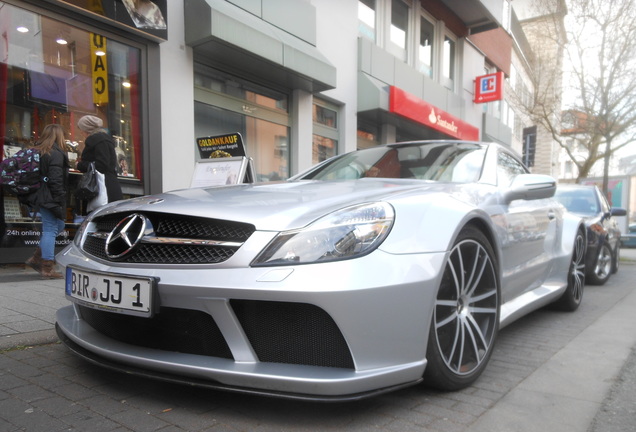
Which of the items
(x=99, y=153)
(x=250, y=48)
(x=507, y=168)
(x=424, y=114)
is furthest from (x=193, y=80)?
(x=424, y=114)

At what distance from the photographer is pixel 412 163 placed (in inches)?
125

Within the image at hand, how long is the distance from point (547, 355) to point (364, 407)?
1.54m

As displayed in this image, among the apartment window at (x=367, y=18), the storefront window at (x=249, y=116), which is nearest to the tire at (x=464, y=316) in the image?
the storefront window at (x=249, y=116)

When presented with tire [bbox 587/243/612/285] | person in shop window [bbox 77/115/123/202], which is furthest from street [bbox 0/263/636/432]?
tire [bbox 587/243/612/285]

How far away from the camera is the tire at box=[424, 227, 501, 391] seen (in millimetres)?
2010

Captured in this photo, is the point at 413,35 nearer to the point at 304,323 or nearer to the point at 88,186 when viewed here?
the point at 88,186

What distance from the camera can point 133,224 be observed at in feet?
6.64

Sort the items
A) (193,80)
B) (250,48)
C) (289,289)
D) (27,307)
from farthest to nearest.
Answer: (193,80) < (250,48) < (27,307) < (289,289)

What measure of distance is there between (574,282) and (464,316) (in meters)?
2.51

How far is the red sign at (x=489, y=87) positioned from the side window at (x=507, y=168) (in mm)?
13348

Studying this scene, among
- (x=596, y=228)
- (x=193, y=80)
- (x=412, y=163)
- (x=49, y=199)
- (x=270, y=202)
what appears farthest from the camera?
(x=193, y=80)

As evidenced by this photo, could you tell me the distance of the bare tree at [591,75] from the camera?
1030 cm

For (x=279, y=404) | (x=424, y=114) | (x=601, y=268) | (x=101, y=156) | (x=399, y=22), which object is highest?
(x=399, y=22)

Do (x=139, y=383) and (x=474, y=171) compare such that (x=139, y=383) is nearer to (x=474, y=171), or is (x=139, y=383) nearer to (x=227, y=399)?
(x=227, y=399)
